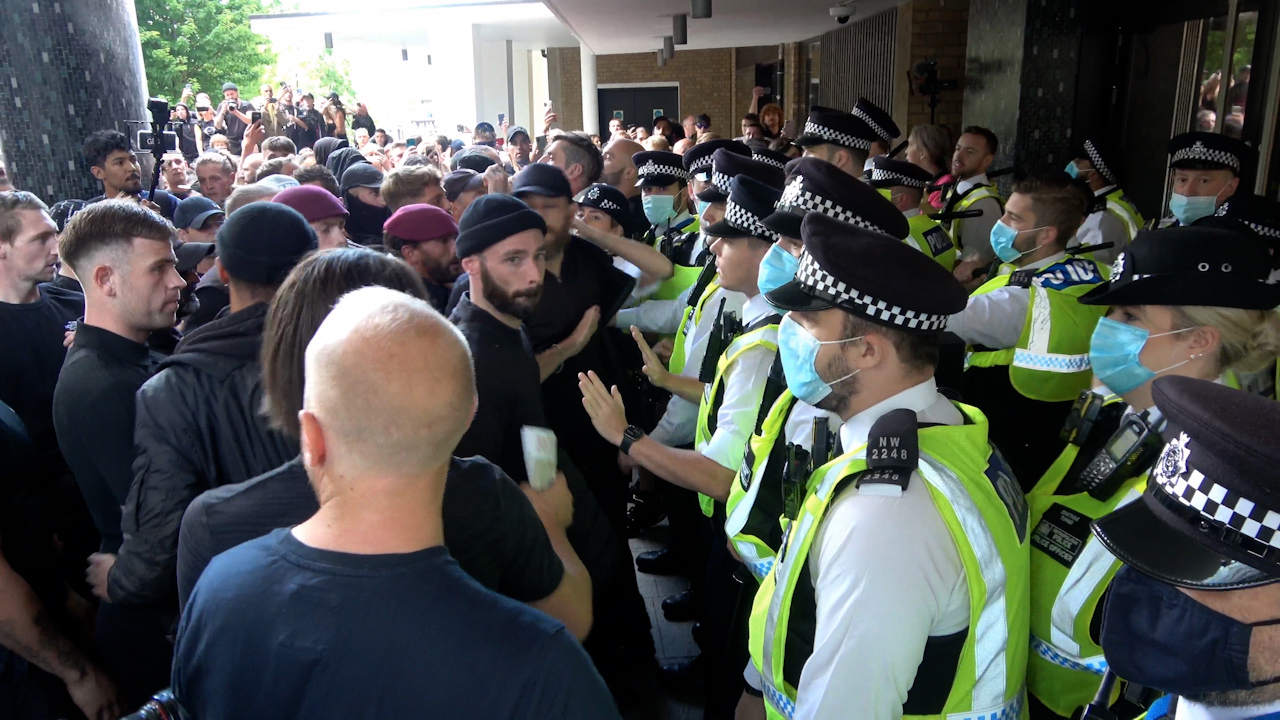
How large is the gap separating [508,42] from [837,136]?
67.0 ft

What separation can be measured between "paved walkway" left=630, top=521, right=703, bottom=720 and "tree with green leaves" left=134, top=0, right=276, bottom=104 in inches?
1106

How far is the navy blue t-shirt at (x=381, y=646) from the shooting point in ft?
3.59

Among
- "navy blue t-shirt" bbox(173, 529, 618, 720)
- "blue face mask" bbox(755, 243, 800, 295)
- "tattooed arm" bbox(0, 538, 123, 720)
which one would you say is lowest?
"tattooed arm" bbox(0, 538, 123, 720)

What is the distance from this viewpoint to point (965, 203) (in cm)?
577

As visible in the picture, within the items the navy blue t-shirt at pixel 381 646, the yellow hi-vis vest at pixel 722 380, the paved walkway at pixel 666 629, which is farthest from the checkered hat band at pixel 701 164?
the navy blue t-shirt at pixel 381 646

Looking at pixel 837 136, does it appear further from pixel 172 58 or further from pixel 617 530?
pixel 172 58

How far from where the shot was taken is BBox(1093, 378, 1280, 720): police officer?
114 centimetres

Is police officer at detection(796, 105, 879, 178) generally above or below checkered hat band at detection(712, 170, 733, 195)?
above

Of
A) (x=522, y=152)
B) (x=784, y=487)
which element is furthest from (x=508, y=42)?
(x=784, y=487)

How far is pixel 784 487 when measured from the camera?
6.74 ft

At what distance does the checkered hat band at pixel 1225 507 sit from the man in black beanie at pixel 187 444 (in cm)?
178

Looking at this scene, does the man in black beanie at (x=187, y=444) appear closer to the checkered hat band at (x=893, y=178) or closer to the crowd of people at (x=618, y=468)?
the crowd of people at (x=618, y=468)

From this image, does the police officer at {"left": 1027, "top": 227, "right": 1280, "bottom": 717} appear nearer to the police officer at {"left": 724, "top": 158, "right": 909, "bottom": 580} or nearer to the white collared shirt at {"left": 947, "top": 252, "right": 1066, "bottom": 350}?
the police officer at {"left": 724, "top": 158, "right": 909, "bottom": 580}

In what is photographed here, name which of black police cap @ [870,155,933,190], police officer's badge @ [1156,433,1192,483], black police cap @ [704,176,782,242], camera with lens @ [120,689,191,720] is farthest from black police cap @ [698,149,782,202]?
camera with lens @ [120,689,191,720]
